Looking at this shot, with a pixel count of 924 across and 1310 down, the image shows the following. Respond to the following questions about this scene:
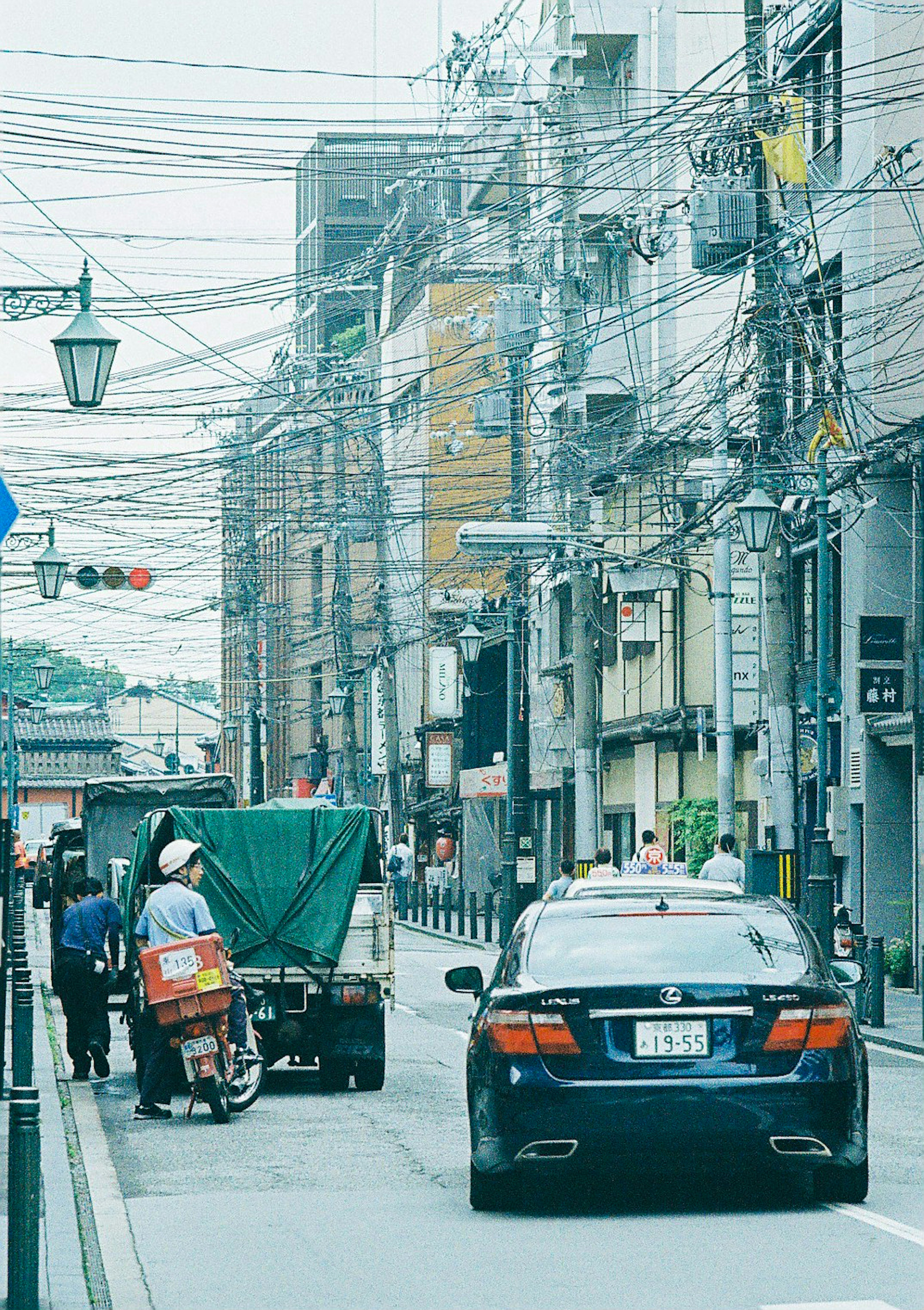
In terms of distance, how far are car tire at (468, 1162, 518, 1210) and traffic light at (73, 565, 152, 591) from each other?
61.9 ft

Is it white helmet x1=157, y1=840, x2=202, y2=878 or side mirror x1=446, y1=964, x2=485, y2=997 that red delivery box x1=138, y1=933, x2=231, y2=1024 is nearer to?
white helmet x1=157, y1=840, x2=202, y2=878

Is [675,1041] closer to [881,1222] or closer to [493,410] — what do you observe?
[881,1222]

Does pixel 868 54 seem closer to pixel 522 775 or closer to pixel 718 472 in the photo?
pixel 718 472

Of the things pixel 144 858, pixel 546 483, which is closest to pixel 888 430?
pixel 144 858

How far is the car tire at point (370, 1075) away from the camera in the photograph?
1744cm

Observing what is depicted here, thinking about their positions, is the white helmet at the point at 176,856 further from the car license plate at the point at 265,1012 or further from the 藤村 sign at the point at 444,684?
the 藤村 sign at the point at 444,684

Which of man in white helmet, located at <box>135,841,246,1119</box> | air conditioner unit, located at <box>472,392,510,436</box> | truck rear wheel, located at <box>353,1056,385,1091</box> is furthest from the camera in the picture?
air conditioner unit, located at <box>472,392,510,436</box>

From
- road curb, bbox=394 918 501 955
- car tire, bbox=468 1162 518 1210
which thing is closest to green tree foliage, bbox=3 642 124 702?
road curb, bbox=394 918 501 955

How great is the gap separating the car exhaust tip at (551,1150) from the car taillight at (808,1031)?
98 cm

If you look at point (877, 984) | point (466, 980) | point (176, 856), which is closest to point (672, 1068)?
point (466, 980)

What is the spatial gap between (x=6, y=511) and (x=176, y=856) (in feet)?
20.9

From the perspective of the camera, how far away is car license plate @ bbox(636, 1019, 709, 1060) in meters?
9.73

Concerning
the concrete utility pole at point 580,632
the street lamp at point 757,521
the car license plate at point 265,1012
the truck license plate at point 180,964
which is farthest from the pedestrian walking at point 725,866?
the truck license plate at point 180,964

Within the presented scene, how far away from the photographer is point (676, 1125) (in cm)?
962
